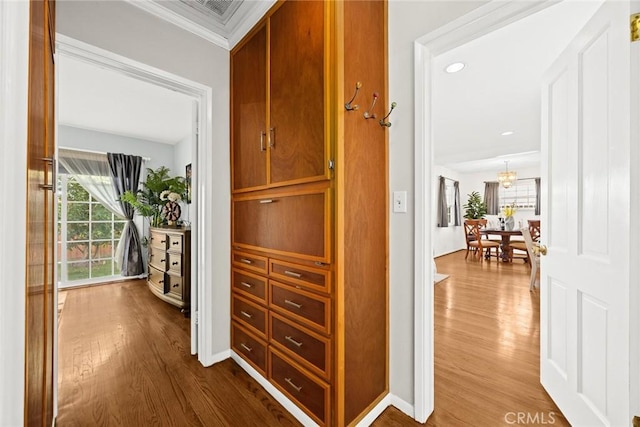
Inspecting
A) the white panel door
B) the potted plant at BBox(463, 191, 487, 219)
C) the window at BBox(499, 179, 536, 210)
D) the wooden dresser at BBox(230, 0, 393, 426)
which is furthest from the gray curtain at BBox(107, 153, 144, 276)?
the window at BBox(499, 179, 536, 210)

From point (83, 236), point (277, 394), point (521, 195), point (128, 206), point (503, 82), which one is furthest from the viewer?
point (521, 195)

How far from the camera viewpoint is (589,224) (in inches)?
47.9

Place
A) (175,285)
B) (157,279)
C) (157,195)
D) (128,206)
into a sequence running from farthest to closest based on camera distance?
1. (128,206)
2. (157,195)
3. (157,279)
4. (175,285)

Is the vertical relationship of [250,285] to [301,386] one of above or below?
above

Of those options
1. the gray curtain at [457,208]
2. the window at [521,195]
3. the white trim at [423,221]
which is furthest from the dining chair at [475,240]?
the white trim at [423,221]

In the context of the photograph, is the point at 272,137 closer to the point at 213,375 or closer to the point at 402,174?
the point at 402,174

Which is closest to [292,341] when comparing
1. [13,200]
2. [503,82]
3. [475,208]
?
[13,200]

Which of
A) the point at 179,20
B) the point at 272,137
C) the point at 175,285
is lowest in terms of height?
the point at 175,285

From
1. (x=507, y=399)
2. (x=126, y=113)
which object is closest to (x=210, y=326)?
(x=507, y=399)

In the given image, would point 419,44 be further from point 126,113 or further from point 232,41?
point 126,113

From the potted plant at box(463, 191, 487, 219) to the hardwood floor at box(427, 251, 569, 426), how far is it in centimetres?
432

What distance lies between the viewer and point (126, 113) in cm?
357

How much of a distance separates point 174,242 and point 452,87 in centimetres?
365

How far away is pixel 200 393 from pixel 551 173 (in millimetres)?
2577
